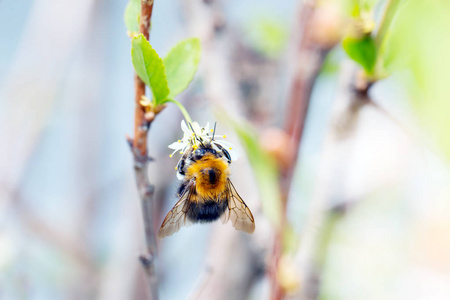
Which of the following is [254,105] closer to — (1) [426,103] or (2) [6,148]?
(2) [6,148]

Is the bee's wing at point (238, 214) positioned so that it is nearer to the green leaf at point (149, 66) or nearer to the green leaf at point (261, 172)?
the green leaf at point (261, 172)

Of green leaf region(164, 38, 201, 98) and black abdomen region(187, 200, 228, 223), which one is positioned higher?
green leaf region(164, 38, 201, 98)

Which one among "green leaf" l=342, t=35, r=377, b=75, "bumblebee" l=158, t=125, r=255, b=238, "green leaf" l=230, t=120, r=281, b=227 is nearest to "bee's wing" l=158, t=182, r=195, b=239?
"bumblebee" l=158, t=125, r=255, b=238

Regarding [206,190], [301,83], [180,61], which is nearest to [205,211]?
[206,190]

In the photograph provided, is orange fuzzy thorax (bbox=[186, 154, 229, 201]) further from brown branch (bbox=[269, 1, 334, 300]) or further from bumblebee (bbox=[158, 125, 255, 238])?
brown branch (bbox=[269, 1, 334, 300])

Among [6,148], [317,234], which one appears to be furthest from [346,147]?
[6,148]

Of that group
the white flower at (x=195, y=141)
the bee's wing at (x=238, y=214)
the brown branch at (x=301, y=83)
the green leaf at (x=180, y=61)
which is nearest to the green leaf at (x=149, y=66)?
the green leaf at (x=180, y=61)
